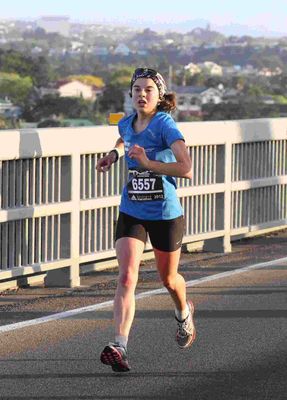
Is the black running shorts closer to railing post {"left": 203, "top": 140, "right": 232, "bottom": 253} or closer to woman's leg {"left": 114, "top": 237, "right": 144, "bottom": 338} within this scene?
woman's leg {"left": 114, "top": 237, "right": 144, "bottom": 338}

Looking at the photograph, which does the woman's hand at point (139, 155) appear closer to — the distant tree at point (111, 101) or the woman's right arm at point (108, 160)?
the woman's right arm at point (108, 160)

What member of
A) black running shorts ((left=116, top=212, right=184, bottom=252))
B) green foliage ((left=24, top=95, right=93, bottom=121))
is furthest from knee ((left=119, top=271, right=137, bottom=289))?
green foliage ((left=24, top=95, right=93, bottom=121))

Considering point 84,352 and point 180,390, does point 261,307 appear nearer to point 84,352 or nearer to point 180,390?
point 84,352

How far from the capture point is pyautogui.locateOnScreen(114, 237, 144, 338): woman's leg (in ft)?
29.6

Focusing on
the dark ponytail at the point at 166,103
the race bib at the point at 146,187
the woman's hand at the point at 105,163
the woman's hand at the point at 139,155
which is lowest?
the race bib at the point at 146,187

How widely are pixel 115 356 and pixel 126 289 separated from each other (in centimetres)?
44

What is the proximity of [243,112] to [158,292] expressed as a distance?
9631 centimetres

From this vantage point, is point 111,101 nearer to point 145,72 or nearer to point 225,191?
point 225,191

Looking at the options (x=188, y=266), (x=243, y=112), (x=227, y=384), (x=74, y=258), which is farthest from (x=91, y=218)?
(x=243, y=112)

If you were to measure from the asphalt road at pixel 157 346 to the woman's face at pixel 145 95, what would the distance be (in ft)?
5.01

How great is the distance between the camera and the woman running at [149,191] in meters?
9.08

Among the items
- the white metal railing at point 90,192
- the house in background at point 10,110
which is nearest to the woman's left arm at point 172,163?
the white metal railing at point 90,192

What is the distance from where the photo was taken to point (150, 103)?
9.28 meters

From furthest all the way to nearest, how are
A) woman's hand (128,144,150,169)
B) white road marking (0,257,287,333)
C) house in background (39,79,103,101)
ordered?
house in background (39,79,103,101) < white road marking (0,257,287,333) < woman's hand (128,144,150,169)
